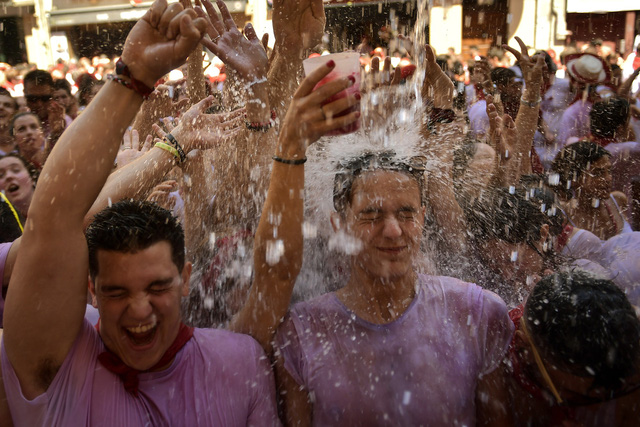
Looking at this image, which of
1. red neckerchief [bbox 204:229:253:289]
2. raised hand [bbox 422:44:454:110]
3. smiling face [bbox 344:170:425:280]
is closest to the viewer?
smiling face [bbox 344:170:425:280]

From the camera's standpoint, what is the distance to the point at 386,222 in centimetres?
215

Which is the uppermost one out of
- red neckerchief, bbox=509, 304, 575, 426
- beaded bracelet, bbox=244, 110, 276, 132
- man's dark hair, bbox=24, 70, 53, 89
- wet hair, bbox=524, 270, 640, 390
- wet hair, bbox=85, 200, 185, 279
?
man's dark hair, bbox=24, 70, 53, 89

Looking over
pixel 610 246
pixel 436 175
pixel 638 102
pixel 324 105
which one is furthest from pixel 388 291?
pixel 638 102

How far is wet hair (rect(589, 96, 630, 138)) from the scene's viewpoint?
477 cm

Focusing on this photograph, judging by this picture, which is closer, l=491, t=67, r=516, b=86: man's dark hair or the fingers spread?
the fingers spread

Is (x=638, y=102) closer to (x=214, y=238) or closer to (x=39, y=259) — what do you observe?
(x=214, y=238)

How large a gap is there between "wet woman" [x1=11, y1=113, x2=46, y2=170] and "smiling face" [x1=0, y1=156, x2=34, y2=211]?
57.5 inches

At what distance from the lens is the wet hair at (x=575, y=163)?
3701 millimetres

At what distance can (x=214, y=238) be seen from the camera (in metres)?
2.88

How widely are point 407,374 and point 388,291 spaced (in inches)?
13.3

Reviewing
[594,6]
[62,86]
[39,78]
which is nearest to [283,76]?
[39,78]

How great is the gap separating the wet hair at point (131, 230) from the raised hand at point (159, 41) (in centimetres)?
50

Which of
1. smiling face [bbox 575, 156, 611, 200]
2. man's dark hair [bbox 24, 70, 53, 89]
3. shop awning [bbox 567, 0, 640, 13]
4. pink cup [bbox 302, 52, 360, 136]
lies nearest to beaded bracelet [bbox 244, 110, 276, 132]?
pink cup [bbox 302, 52, 360, 136]

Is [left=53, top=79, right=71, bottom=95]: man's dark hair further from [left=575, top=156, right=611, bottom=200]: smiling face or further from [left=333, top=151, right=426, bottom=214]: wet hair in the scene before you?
[left=575, top=156, right=611, bottom=200]: smiling face
